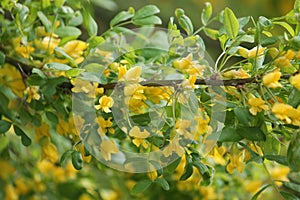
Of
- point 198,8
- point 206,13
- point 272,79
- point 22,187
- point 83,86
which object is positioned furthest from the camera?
point 198,8

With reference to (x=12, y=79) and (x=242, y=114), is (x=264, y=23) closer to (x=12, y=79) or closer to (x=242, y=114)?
(x=242, y=114)

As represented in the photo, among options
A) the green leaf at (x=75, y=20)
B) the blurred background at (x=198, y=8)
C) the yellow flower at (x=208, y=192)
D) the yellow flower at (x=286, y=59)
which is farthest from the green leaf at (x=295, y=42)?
the blurred background at (x=198, y=8)

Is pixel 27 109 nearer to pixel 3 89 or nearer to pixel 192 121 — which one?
pixel 3 89

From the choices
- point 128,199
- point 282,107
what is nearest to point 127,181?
point 128,199

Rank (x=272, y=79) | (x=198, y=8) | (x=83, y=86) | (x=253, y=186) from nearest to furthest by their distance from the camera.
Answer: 1. (x=272, y=79)
2. (x=83, y=86)
3. (x=253, y=186)
4. (x=198, y=8)

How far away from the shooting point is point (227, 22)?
1.70 feet

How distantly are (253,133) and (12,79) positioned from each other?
0.32 meters

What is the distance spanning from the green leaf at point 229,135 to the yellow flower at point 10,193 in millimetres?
568

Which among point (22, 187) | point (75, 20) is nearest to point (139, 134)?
point (75, 20)

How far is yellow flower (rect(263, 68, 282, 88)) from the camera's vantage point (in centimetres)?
44

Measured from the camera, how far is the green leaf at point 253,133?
49cm

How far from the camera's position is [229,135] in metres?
0.50

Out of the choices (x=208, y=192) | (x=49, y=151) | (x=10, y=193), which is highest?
(x=49, y=151)

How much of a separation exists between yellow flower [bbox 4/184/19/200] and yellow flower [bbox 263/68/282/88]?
64cm
